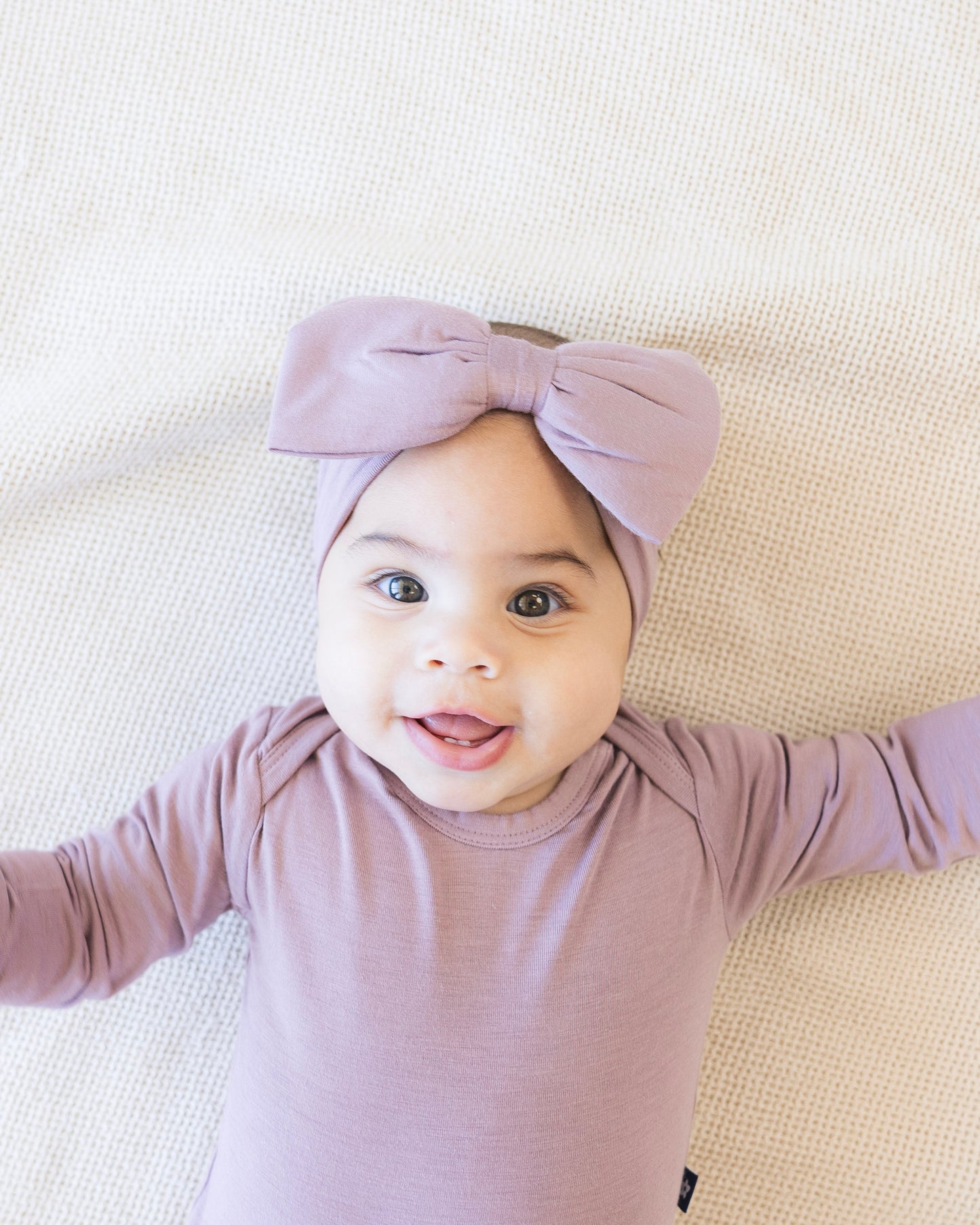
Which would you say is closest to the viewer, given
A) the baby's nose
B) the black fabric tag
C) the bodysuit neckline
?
the baby's nose

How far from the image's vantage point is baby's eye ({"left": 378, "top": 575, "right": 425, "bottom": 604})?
3.61 feet

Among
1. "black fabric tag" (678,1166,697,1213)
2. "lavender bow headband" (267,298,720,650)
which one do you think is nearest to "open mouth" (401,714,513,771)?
"lavender bow headband" (267,298,720,650)

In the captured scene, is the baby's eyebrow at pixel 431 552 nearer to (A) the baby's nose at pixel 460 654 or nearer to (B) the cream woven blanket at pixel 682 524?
(A) the baby's nose at pixel 460 654

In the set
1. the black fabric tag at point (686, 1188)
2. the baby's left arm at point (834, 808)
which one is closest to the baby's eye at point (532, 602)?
the baby's left arm at point (834, 808)

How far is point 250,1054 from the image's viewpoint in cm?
119

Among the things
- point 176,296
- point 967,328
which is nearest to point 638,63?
point 967,328

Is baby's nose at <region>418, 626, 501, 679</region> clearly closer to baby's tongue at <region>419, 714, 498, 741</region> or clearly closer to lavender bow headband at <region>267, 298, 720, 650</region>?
baby's tongue at <region>419, 714, 498, 741</region>

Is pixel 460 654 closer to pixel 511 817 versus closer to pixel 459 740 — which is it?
pixel 459 740

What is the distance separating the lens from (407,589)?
110 centimetres

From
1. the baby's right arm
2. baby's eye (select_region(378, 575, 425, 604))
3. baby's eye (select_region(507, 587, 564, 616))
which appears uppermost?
baby's eye (select_region(507, 587, 564, 616))

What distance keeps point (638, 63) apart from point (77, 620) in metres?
0.93

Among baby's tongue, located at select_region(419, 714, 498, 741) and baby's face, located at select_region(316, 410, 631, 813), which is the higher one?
baby's face, located at select_region(316, 410, 631, 813)

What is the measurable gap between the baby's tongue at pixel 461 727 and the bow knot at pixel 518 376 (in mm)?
292

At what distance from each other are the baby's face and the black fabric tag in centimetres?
52
